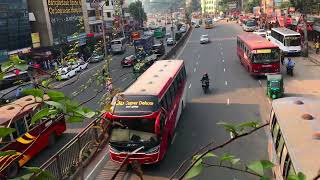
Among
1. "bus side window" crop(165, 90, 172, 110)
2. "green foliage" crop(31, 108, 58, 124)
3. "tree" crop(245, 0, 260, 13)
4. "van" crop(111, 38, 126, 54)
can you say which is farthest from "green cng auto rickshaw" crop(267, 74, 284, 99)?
"tree" crop(245, 0, 260, 13)

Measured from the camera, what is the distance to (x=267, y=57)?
27328 millimetres

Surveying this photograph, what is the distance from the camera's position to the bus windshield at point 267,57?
27.2m

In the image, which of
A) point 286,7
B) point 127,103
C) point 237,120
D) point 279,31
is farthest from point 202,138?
point 286,7

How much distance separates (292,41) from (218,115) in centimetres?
2093

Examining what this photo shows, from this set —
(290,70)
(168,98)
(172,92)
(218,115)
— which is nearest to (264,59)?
(290,70)

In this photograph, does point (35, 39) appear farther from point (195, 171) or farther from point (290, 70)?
point (195, 171)

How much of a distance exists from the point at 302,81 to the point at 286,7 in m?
38.1

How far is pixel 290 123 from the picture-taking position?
388 inches

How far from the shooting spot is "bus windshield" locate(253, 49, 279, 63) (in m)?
27.2

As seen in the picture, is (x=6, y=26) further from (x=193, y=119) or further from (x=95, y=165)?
(x=95, y=165)

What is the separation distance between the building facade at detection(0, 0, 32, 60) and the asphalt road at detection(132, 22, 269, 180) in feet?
57.1

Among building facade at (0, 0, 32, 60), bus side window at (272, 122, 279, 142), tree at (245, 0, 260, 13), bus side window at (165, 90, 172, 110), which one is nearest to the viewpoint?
bus side window at (272, 122, 279, 142)

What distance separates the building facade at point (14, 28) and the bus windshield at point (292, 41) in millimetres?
25744

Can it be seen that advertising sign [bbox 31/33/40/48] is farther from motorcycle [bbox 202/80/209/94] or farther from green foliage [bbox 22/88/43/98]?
green foliage [bbox 22/88/43/98]
